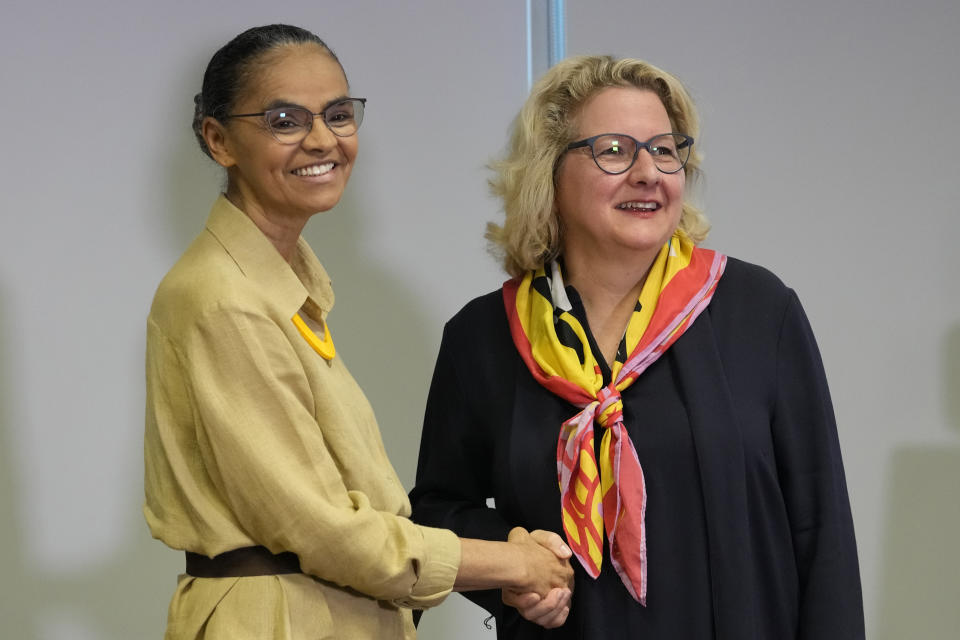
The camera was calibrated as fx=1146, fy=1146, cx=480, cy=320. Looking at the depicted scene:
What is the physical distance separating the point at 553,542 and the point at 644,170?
713 millimetres

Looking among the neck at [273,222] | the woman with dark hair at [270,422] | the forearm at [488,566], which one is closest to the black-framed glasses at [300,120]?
the woman with dark hair at [270,422]

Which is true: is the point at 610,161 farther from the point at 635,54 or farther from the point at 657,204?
the point at 635,54

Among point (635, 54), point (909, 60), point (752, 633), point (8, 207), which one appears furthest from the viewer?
point (635, 54)

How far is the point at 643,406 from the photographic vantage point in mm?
2125

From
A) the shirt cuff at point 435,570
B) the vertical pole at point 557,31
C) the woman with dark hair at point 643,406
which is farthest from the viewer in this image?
the vertical pole at point 557,31

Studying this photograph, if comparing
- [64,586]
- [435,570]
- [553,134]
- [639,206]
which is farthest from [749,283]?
[64,586]

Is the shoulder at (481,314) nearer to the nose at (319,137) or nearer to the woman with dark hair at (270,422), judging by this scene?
the woman with dark hair at (270,422)

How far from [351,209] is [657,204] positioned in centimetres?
105

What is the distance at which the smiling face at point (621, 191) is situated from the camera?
7.09 ft

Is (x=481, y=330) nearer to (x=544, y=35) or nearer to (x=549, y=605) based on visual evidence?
(x=549, y=605)

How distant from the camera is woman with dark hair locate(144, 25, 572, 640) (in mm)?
1712

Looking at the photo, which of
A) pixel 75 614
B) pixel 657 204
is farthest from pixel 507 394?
pixel 75 614

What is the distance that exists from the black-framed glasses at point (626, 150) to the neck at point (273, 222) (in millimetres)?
597

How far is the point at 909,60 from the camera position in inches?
117
